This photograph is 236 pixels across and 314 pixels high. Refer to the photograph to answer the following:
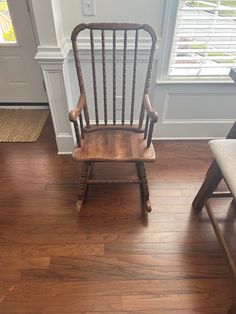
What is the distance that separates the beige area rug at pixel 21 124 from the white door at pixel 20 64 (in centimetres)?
15

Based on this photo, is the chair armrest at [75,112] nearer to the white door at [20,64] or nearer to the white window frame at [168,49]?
the white window frame at [168,49]

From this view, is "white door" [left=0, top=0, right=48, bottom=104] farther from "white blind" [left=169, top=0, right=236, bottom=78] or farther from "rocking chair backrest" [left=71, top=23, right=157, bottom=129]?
"white blind" [left=169, top=0, right=236, bottom=78]

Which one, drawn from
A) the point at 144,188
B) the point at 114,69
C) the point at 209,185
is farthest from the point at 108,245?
the point at 114,69

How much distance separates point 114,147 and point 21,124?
1.29 meters

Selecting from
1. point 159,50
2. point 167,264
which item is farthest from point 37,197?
point 159,50

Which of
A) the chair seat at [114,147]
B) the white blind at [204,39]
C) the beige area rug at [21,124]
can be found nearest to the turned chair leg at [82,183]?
the chair seat at [114,147]

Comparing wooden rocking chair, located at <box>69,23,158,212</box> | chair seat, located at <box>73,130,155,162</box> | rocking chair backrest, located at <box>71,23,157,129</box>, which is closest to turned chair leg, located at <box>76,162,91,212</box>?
wooden rocking chair, located at <box>69,23,158,212</box>

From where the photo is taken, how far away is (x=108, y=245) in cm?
132

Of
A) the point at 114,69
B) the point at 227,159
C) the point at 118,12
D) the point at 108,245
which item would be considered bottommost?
the point at 108,245

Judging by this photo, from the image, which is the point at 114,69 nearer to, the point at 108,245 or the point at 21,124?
the point at 108,245

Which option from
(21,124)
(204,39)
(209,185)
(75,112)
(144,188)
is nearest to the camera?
(75,112)

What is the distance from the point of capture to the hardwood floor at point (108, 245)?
1.11 metres

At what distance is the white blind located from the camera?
4.72 ft

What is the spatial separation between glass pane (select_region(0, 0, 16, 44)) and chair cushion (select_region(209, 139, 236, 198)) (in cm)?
203
